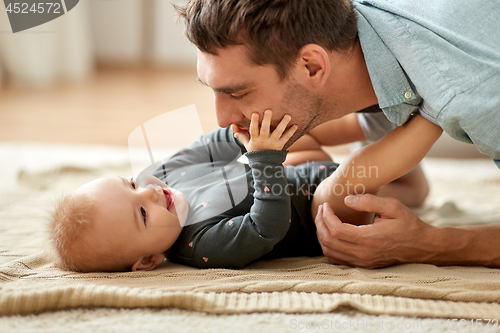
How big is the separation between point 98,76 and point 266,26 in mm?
2914

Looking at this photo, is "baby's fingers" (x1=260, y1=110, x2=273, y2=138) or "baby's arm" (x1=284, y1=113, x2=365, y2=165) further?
"baby's arm" (x1=284, y1=113, x2=365, y2=165)

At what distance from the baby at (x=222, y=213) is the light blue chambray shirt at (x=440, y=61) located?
0.30 ft

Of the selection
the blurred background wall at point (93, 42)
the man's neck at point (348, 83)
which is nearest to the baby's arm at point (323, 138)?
the man's neck at point (348, 83)

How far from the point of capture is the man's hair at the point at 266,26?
96cm

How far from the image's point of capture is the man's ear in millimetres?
1027

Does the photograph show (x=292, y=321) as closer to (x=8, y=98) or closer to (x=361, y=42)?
(x=361, y=42)

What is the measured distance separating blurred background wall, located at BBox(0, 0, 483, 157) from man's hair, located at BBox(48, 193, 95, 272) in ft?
4.29

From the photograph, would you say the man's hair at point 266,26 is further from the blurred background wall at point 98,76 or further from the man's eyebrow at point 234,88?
the blurred background wall at point 98,76

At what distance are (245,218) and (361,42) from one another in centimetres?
52

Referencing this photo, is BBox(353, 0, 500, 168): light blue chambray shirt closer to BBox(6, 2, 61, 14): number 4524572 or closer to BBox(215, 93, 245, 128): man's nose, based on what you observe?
BBox(215, 93, 245, 128): man's nose

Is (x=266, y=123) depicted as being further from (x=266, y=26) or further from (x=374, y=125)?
(x=374, y=125)

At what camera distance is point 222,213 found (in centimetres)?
113

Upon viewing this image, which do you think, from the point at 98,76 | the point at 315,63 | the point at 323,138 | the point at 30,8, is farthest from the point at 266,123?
the point at 98,76

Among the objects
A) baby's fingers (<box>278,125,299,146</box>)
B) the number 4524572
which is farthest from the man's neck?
the number 4524572
